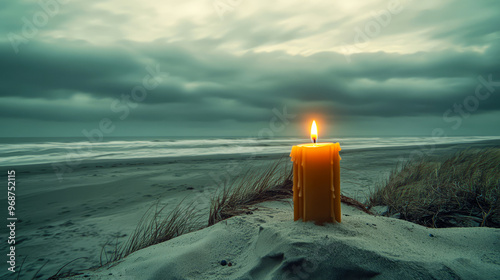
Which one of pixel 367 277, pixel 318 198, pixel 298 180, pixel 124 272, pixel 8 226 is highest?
pixel 298 180

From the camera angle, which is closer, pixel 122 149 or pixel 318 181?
pixel 318 181

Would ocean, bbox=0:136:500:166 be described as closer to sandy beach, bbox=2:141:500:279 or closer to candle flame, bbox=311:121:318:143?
sandy beach, bbox=2:141:500:279

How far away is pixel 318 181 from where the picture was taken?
5.08 ft

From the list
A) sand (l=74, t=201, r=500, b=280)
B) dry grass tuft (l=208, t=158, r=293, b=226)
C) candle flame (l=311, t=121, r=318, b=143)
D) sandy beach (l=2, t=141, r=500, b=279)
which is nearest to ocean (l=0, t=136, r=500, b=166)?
sandy beach (l=2, t=141, r=500, b=279)

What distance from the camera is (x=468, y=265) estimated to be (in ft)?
4.06

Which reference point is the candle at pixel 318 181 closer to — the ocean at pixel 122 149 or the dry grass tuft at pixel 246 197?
the dry grass tuft at pixel 246 197

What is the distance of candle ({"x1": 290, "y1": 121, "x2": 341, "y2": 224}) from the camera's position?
1.53 metres

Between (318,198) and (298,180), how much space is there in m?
0.16

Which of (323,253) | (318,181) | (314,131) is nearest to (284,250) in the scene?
(323,253)

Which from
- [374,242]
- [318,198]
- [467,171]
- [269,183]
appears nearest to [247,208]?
[269,183]

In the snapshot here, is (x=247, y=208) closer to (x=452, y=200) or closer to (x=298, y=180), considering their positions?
(x=298, y=180)

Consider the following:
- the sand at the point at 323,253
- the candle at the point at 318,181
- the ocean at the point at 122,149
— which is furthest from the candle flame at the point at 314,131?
the ocean at the point at 122,149

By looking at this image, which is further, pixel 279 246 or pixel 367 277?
pixel 279 246

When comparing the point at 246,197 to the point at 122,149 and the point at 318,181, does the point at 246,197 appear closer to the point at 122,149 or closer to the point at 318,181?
the point at 318,181
